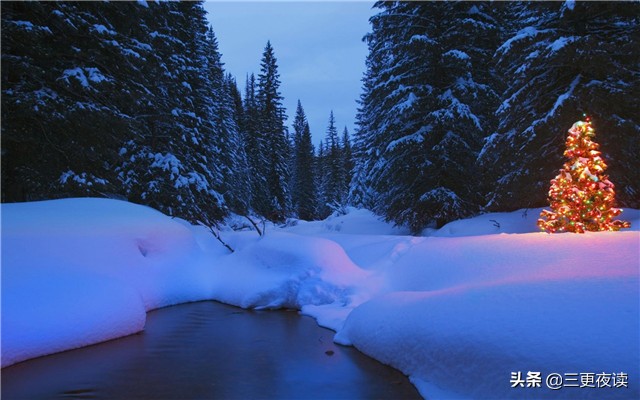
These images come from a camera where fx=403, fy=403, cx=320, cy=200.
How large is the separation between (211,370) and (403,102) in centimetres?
1119

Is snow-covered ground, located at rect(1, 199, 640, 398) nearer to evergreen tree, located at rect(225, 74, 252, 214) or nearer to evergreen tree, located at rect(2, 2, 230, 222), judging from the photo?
evergreen tree, located at rect(2, 2, 230, 222)

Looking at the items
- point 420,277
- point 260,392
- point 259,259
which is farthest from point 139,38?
point 260,392

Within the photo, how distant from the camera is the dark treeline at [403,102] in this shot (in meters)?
9.71

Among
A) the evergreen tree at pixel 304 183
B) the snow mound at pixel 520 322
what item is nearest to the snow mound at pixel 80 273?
the snow mound at pixel 520 322

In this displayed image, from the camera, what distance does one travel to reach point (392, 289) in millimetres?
8750

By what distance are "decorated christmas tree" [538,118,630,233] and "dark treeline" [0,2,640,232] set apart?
287 centimetres

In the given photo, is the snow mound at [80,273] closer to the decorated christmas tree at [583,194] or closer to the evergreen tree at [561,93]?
the decorated christmas tree at [583,194]

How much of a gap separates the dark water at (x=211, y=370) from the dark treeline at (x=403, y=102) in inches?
225

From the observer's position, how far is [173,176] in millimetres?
15469

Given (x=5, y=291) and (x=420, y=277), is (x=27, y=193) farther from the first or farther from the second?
(x=420, y=277)

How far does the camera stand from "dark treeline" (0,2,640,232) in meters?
9.71

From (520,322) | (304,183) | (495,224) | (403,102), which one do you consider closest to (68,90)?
(403,102)

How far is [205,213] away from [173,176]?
2.57 m

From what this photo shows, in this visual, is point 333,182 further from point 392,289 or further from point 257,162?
point 392,289
